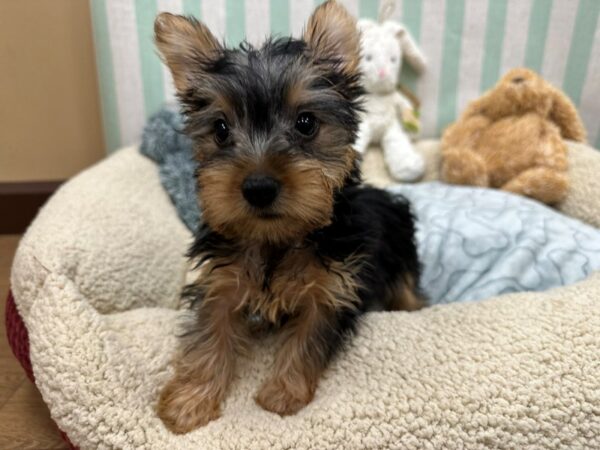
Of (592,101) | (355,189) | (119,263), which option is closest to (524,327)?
(355,189)

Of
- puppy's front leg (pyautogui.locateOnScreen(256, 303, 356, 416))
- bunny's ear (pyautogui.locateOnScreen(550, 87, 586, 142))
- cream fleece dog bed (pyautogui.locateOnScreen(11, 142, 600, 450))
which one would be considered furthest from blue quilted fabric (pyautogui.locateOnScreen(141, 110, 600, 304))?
puppy's front leg (pyautogui.locateOnScreen(256, 303, 356, 416))

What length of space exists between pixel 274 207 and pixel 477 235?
1.50 m

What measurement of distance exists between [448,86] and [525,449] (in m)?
2.55

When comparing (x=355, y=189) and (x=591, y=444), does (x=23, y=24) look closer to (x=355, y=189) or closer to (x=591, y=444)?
(x=355, y=189)

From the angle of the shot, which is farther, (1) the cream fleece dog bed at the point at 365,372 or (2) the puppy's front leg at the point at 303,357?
(2) the puppy's front leg at the point at 303,357

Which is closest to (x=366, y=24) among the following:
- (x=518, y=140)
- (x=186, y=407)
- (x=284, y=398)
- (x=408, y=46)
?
(x=408, y=46)

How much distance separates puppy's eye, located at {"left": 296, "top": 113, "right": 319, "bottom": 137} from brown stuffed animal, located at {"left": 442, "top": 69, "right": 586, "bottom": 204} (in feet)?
5.56

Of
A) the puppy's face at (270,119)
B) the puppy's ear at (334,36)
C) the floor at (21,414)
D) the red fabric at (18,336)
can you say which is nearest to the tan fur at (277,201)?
the puppy's face at (270,119)

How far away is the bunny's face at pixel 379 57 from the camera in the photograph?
319 cm

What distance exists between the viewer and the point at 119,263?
2.28m

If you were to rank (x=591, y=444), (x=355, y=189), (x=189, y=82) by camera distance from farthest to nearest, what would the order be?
(x=355, y=189) → (x=189, y=82) → (x=591, y=444)

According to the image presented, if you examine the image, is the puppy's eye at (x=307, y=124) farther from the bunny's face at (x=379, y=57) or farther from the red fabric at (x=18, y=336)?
the bunny's face at (x=379, y=57)

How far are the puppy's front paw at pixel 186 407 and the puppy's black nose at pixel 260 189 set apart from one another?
654 millimetres

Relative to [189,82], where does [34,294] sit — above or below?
below
